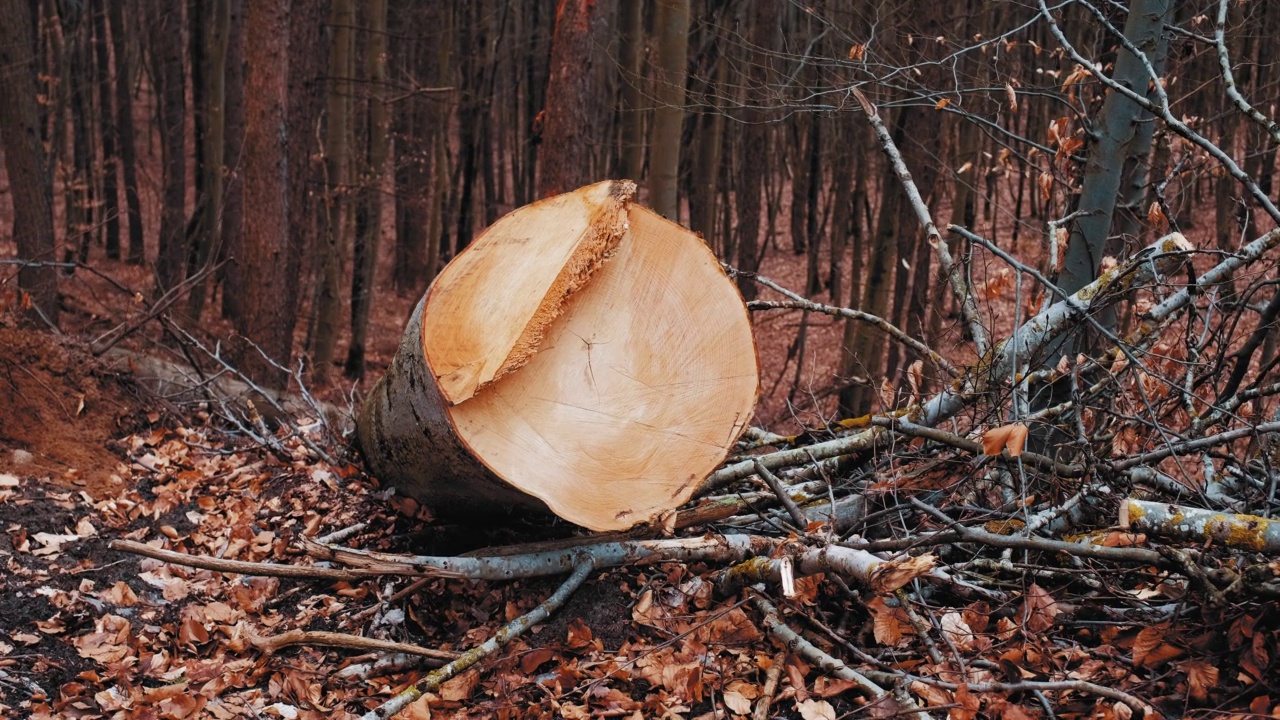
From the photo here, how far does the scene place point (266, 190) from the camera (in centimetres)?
804

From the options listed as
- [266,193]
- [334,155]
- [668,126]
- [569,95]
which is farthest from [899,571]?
[334,155]

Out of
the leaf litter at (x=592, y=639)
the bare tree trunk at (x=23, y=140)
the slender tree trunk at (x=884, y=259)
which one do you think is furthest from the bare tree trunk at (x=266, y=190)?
the slender tree trunk at (x=884, y=259)

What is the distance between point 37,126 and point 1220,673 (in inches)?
425

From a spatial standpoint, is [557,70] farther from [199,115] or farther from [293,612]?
[199,115]

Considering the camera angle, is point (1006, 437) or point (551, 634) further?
point (551, 634)

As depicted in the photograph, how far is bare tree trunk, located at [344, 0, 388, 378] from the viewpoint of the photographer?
12.5m

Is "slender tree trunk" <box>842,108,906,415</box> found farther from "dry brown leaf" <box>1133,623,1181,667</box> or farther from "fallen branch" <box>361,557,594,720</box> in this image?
"dry brown leaf" <box>1133,623,1181,667</box>

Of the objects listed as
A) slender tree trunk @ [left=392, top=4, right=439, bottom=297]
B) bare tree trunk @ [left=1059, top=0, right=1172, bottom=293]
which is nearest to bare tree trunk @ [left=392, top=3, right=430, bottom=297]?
slender tree trunk @ [left=392, top=4, right=439, bottom=297]

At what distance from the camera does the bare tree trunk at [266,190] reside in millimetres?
7840

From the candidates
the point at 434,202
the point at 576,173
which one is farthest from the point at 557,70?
the point at 434,202

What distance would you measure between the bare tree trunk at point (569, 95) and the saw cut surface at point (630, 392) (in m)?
4.27

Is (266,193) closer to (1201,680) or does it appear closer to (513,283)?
(513,283)

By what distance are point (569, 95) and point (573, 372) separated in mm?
4745

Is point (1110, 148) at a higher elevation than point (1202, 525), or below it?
higher
